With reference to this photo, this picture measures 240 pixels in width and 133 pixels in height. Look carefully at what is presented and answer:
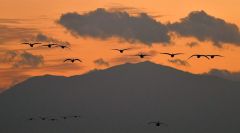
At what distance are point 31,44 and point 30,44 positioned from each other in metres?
0.33

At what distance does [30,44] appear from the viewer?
158m

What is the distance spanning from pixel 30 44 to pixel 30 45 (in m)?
0.77

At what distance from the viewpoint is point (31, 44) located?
15812 centimetres

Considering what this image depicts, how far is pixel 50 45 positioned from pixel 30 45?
8.45 meters

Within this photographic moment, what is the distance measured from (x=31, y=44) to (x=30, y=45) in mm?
1059

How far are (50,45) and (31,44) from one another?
745cm

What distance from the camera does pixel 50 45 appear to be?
15200 cm

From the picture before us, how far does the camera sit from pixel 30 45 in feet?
522
